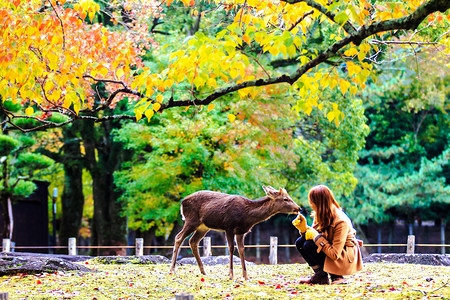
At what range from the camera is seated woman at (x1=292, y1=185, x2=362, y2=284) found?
659 centimetres

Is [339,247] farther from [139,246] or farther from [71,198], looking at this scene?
[71,198]

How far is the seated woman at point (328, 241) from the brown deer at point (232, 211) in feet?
4.20

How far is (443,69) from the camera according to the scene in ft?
72.6

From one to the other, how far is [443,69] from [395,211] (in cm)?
944

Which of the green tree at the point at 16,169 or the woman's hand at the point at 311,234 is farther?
the green tree at the point at 16,169

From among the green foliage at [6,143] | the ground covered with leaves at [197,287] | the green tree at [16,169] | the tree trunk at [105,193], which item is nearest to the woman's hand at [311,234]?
the ground covered with leaves at [197,287]

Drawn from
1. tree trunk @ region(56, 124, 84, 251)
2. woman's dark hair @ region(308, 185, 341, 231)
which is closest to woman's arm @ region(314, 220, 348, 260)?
woman's dark hair @ region(308, 185, 341, 231)

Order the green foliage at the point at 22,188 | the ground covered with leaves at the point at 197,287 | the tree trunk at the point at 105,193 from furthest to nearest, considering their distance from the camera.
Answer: the tree trunk at the point at 105,193
the green foliage at the point at 22,188
the ground covered with leaves at the point at 197,287

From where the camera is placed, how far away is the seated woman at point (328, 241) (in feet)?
21.6

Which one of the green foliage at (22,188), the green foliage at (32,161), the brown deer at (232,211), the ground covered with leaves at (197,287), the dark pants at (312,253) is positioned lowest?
the ground covered with leaves at (197,287)

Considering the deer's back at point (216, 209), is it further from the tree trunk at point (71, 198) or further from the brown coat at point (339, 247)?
the tree trunk at point (71, 198)

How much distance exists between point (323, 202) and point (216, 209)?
260cm

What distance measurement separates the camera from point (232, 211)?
339 inches

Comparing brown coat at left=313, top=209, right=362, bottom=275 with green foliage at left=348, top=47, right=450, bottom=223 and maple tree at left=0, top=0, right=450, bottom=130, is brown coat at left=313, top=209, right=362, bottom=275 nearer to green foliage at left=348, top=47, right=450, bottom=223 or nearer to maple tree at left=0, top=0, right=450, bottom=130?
maple tree at left=0, top=0, right=450, bottom=130
